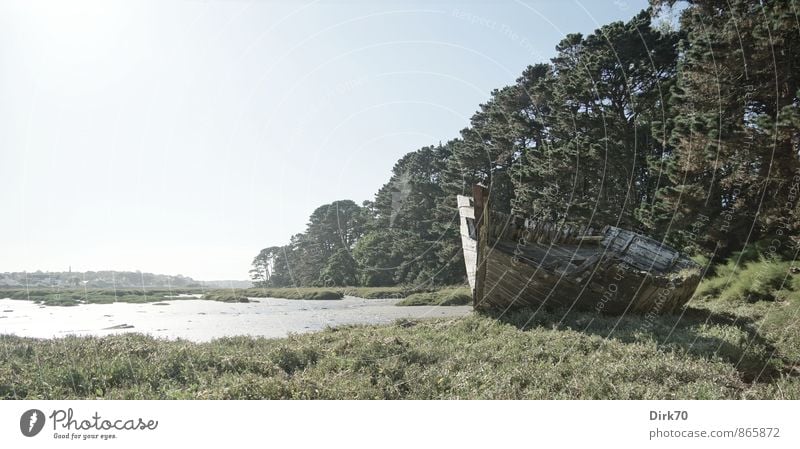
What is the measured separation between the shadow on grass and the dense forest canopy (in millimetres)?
2932

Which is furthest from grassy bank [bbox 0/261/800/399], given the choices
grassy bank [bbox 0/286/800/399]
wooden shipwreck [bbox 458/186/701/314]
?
wooden shipwreck [bbox 458/186/701/314]

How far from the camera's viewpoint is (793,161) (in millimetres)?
10562

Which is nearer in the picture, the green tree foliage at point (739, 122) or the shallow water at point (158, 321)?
the green tree foliage at point (739, 122)

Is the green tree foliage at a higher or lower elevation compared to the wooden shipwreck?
higher

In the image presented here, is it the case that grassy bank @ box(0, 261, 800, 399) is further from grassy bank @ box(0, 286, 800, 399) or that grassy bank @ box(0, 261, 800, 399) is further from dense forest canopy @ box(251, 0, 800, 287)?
dense forest canopy @ box(251, 0, 800, 287)

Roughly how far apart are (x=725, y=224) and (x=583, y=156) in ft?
29.1

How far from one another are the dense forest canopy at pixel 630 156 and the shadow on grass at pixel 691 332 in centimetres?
293

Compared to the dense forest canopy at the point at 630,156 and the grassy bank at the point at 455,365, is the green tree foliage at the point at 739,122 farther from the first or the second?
the grassy bank at the point at 455,365

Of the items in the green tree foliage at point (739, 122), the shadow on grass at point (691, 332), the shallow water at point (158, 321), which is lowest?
the shadow on grass at point (691, 332)

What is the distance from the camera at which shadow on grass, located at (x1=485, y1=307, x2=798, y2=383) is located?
654 cm

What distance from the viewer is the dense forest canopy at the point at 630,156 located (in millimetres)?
11750

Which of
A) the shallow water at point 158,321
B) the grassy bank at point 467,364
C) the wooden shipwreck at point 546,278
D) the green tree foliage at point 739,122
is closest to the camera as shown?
the grassy bank at point 467,364

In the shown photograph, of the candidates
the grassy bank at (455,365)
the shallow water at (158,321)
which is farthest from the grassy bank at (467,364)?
the shallow water at (158,321)

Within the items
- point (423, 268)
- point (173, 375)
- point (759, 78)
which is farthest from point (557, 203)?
point (173, 375)
